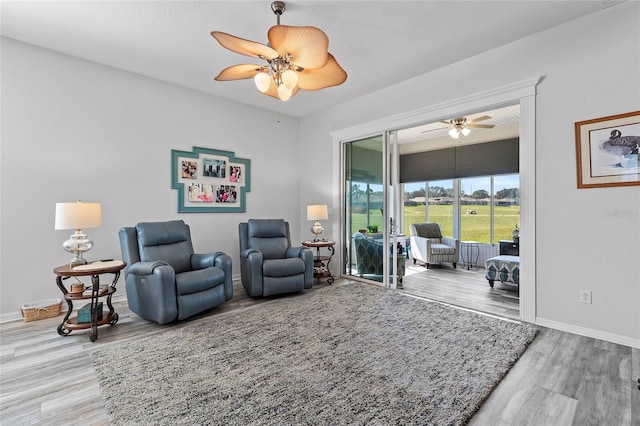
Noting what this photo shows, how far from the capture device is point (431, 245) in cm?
594

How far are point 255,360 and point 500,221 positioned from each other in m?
5.83

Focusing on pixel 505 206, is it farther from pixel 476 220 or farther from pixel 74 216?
pixel 74 216

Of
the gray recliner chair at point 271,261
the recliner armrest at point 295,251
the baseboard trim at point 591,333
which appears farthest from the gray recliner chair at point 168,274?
the baseboard trim at point 591,333

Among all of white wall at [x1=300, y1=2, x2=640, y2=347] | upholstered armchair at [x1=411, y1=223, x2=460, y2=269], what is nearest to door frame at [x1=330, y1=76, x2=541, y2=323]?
white wall at [x1=300, y1=2, x2=640, y2=347]

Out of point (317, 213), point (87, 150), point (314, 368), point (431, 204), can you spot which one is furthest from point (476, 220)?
point (87, 150)

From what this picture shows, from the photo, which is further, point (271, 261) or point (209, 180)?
point (209, 180)

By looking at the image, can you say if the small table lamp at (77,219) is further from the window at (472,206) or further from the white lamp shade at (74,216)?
the window at (472,206)

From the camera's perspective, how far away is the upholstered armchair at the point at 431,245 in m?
5.82

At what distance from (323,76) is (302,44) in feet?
1.63

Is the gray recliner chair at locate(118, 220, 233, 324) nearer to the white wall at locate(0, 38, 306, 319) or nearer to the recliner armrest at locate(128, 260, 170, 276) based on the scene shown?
the recliner armrest at locate(128, 260, 170, 276)

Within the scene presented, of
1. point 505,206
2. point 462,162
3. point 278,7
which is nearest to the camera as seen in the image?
point 278,7

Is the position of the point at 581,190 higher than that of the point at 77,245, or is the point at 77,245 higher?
the point at 581,190

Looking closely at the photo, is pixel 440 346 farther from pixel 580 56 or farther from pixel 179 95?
pixel 179 95

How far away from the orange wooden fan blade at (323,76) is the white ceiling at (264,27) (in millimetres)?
557
